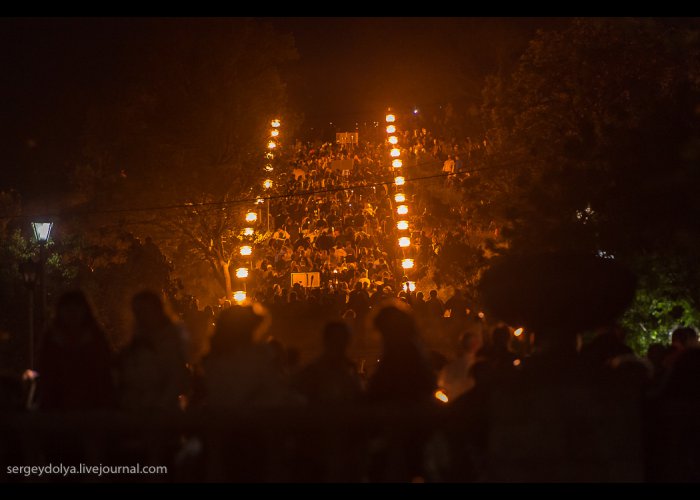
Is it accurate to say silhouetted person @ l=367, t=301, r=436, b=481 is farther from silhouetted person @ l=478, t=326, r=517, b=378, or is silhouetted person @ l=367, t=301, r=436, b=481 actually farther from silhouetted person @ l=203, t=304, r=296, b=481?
silhouetted person @ l=478, t=326, r=517, b=378

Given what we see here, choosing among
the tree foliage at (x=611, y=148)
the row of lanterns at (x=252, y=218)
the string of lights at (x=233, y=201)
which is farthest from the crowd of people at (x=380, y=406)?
the string of lights at (x=233, y=201)

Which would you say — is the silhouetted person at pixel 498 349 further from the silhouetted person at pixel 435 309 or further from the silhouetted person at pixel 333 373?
the silhouetted person at pixel 435 309

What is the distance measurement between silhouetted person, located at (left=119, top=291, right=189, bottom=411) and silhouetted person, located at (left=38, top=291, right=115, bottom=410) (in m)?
0.14

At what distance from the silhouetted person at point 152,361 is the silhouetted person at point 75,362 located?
0.14 metres

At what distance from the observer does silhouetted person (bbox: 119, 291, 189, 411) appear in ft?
22.7

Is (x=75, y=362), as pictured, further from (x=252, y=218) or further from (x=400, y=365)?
(x=252, y=218)

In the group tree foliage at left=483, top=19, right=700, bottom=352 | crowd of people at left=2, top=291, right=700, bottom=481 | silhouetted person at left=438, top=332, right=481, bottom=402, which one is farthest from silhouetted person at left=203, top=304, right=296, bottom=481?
tree foliage at left=483, top=19, right=700, bottom=352

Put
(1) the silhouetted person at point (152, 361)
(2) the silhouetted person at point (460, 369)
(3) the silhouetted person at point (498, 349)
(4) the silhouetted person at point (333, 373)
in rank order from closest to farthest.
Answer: (4) the silhouetted person at point (333, 373), (1) the silhouetted person at point (152, 361), (3) the silhouetted person at point (498, 349), (2) the silhouetted person at point (460, 369)

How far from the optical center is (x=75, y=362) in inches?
277

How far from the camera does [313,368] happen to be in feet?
22.9

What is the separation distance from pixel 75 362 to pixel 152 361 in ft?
1.71

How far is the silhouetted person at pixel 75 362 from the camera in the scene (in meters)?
6.97

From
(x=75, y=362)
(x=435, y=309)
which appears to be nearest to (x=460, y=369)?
(x=75, y=362)

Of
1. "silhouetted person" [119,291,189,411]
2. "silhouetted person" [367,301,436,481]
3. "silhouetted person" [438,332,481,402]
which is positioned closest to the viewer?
"silhouetted person" [367,301,436,481]
